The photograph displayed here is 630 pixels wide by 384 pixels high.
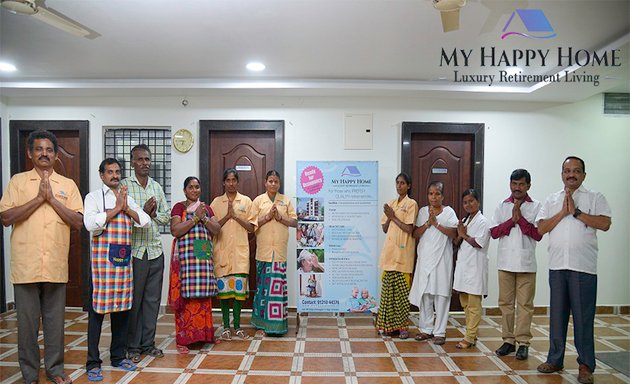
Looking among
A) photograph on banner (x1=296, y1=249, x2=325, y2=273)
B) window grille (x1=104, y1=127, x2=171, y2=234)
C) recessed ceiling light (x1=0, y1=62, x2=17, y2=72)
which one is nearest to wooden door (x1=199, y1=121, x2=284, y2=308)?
window grille (x1=104, y1=127, x2=171, y2=234)

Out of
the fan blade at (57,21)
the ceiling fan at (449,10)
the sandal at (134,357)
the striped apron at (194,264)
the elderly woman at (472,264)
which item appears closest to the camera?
the ceiling fan at (449,10)

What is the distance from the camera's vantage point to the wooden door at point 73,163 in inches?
182

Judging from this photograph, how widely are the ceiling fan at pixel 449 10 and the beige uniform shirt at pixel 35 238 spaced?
8.88ft

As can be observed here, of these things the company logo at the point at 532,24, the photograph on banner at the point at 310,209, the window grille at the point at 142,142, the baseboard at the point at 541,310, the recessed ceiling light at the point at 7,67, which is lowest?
the baseboard at the point at 541,310

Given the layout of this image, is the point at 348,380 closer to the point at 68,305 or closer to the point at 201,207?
the point at 201,207

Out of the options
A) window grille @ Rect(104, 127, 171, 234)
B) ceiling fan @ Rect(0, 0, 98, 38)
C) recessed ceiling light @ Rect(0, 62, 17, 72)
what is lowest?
window grille @ Rect(104, 127, 171, 234)

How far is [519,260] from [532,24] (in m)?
1.81

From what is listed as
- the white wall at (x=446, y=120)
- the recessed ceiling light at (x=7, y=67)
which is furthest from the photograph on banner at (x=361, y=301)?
the recessed ceiling light at (x=7, y=67)

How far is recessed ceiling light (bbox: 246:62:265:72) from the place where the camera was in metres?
3.79

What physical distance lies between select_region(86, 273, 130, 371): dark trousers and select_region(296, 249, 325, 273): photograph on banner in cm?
188

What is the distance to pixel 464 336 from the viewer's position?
3.81 metres

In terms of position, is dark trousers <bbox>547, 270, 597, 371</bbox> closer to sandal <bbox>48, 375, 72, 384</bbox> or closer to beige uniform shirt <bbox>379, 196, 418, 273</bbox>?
beige uniform shirt <bbox>379, 196, 418, 273</bbox>

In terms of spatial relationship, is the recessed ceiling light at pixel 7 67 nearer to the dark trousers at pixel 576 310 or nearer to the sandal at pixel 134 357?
the sandal at pixel 134 357

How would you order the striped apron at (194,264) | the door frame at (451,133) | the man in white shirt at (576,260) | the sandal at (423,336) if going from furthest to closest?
the door frame at (451,133) < the sandal at (423,336) < the striped apron at (194,264) < the man in white shirt at (576,260)
